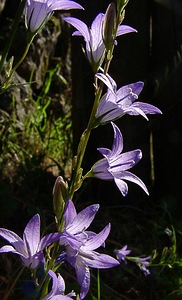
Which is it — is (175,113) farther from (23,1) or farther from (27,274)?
(23,1)

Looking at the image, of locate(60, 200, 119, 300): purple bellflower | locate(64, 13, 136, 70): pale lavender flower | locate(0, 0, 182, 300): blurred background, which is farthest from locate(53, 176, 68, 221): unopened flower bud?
locate(0, 0, 182, 300): blurred background

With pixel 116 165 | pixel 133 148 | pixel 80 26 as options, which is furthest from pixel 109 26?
pixel 133 148

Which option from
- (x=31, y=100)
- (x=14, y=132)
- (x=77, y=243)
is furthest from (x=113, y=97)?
(x=31, y=100)

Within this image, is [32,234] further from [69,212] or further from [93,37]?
[93,37]

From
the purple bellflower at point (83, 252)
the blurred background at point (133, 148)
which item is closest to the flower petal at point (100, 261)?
the purple bellflower at point (83, 252)

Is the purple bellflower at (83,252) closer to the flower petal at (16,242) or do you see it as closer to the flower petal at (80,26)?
the flower petal at (16,242)

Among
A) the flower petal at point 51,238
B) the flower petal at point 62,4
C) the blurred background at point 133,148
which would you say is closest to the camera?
the flower petal at point 51,238
